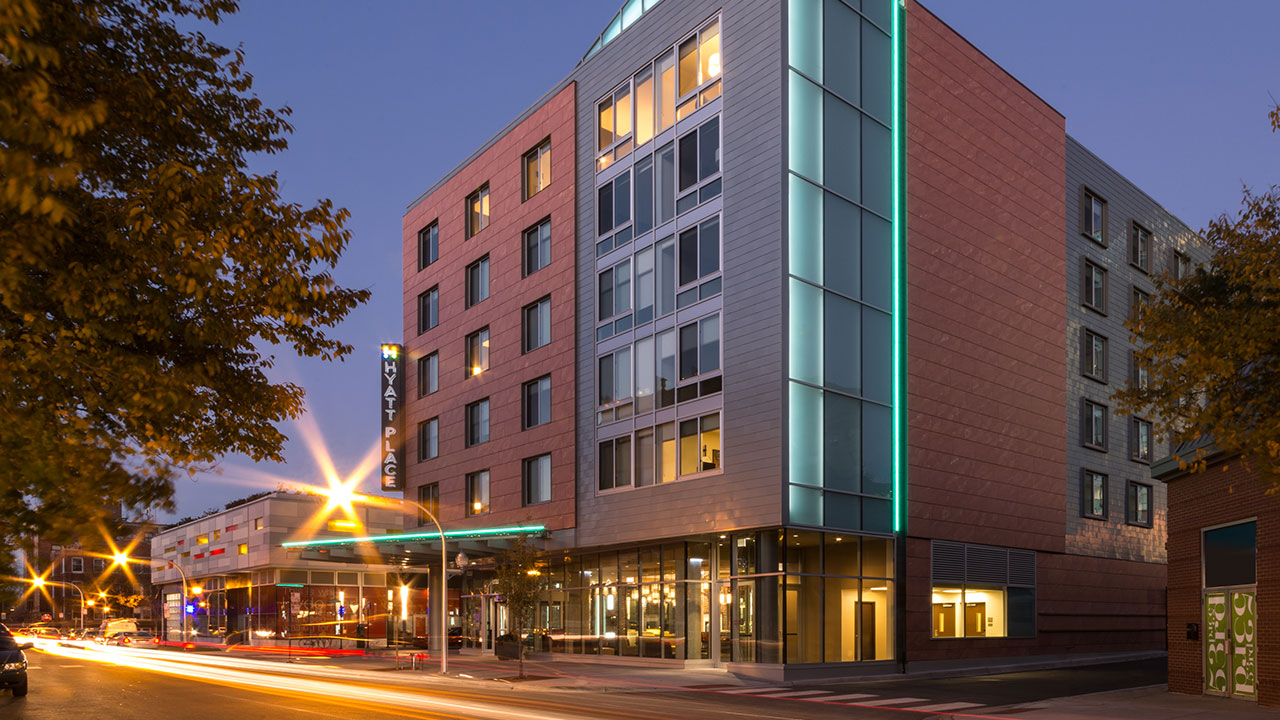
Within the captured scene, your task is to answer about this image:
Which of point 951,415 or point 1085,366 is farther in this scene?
point 1085,366

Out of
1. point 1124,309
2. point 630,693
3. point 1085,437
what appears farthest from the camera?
point 1124,309

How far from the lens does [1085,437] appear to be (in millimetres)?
48094

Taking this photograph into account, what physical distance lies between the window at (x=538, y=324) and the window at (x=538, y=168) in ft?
16.3

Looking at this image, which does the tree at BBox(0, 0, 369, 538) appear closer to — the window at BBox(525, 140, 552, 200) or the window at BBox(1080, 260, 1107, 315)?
the window at BBox(525, 140, 552, 200)

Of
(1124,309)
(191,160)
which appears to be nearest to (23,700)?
(191,160)

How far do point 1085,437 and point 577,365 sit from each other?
73.0 ft

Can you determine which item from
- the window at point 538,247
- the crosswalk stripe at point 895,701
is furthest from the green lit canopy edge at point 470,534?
the crosswalk stripe at point 895,701

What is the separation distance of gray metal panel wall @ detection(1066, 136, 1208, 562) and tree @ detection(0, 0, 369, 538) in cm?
4116

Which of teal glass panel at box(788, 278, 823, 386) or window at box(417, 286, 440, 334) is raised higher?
window at box(417, 286, 440, 334)

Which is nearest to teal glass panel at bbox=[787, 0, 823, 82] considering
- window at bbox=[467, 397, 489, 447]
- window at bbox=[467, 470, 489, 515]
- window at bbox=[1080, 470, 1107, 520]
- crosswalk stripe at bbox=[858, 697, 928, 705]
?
crosswalk stripe at bbox=[858, 697, 928, 705]

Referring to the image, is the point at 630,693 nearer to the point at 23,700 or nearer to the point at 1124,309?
the point at 23,700

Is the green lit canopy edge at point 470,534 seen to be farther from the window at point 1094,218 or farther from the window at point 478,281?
the window at point 1094,218

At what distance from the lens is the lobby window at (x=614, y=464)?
4081 cm

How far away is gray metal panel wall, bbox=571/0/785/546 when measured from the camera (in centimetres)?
3475
